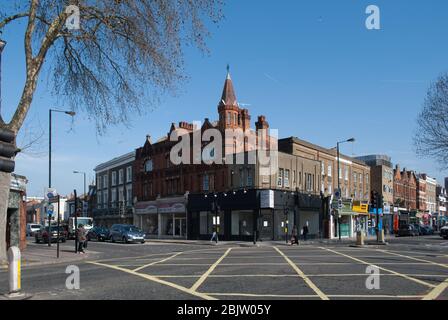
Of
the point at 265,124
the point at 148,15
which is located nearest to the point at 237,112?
the point at 265,124

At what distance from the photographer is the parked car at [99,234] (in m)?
47.7

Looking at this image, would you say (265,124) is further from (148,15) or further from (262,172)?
(148,15)

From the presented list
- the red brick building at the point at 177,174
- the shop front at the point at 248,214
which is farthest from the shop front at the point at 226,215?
the red brick building at the point at 177,174

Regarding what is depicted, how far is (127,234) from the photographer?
43062 millimetres

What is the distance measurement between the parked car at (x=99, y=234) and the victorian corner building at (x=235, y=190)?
877 centimetres

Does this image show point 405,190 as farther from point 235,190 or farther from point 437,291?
point 437,291

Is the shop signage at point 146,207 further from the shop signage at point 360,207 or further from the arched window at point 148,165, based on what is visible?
the shop signage at point 360,207

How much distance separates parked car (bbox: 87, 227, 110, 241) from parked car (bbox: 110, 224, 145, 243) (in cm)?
203

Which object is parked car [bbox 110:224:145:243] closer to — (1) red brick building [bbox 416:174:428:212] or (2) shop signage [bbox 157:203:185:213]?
(2) shop signage [bbox 157:203:185:213]

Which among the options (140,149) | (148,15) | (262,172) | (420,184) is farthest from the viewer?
(420,184)

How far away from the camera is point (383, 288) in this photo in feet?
39.0

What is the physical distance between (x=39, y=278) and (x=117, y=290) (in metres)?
4.17

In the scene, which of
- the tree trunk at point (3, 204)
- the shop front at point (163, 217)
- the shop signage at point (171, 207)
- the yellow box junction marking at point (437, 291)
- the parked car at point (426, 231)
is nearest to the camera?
the yellow box junction marking at point (437, 291)

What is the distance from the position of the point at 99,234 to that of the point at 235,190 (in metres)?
13.9
